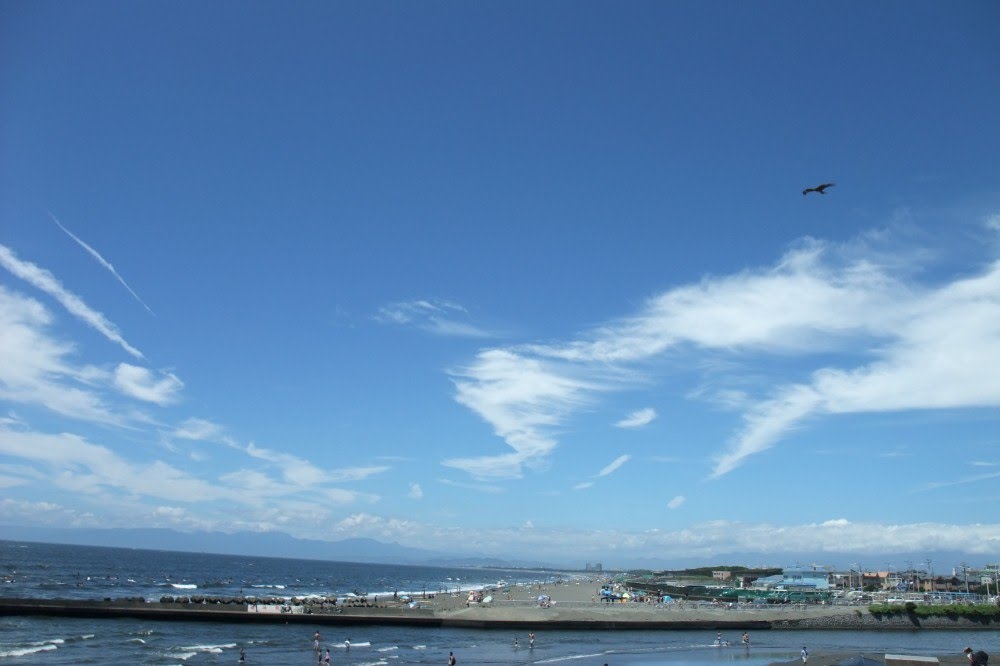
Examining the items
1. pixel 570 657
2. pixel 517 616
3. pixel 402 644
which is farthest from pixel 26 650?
pixel 517 616

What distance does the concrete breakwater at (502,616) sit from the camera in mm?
54719

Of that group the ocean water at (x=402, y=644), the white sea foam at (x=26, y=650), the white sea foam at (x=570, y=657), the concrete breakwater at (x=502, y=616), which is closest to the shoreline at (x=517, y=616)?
the concrete breakwater at (x=502, y=616)

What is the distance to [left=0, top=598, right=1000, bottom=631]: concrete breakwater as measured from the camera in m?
54.7

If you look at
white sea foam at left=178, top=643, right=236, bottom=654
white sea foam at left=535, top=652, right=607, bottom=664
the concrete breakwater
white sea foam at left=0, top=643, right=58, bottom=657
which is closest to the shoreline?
the concrete breakwater

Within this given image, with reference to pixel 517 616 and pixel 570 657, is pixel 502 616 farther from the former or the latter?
pixel 570 657

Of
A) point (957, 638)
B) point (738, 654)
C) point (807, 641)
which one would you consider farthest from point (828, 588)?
point (738, 654)

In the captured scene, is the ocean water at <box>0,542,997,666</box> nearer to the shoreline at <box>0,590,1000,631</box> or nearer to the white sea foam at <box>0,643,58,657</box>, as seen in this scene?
the white sea foam at <box>0,643,58,657</box>

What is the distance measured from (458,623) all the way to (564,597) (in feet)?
113

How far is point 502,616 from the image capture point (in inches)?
2287

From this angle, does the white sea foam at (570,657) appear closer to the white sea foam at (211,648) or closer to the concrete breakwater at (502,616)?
the concrete breakwater at (502,616)

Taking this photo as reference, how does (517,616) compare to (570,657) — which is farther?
(517,616)

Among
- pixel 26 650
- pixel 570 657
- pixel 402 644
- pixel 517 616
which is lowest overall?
pixel 402 644

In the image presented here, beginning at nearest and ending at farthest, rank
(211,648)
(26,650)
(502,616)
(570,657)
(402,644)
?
(26,650)
(570,657)
(211,648)
(402,644)
(502,616)

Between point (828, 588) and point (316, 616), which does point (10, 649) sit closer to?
point (316, 616)
